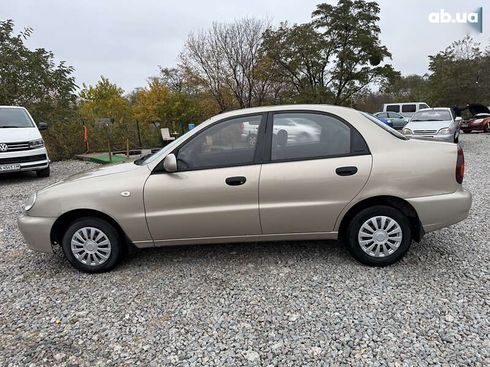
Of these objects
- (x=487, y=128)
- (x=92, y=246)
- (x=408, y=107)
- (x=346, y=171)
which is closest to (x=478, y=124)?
(x=487, y=128)

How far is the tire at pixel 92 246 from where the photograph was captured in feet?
10.8

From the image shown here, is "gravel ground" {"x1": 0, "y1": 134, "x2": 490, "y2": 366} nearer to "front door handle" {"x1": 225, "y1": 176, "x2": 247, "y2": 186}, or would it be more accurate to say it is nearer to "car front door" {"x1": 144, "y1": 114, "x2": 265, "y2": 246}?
"car front door" {"x1": 144, "y1": 114, "x2": 265, "y2": 246}

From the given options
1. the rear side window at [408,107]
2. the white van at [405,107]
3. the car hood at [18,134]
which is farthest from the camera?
the rear side window at [408,107]

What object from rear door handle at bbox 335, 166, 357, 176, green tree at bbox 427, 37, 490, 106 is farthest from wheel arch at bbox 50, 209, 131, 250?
green tree at bbox 427, 37, 490, 106

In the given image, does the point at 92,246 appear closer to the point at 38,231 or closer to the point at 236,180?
the point at 38,231

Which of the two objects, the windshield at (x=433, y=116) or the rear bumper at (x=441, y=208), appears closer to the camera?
the rear bumper at (x=441, y=208)

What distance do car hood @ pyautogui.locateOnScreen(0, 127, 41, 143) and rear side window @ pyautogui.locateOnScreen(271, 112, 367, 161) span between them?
7.26m

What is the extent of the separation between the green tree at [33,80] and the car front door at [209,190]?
1189 cm

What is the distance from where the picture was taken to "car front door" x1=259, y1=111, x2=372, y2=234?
3.09m

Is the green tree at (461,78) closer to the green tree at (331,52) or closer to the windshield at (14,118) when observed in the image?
the green tree at (331,52)

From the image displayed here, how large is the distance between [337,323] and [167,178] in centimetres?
188

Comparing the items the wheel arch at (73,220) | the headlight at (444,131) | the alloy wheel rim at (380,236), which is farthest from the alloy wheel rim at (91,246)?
the headlight at (444,131)

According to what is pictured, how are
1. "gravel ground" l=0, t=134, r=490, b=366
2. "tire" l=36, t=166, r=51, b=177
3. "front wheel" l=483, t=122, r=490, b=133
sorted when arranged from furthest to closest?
"front wheel" l=483, t=122, r=490, b=133 → "tire" l=36, t=166, r=51, b=177 → "gravel ground" l=0, t=134, r=490, b=366

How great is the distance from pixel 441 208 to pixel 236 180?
1870mm
